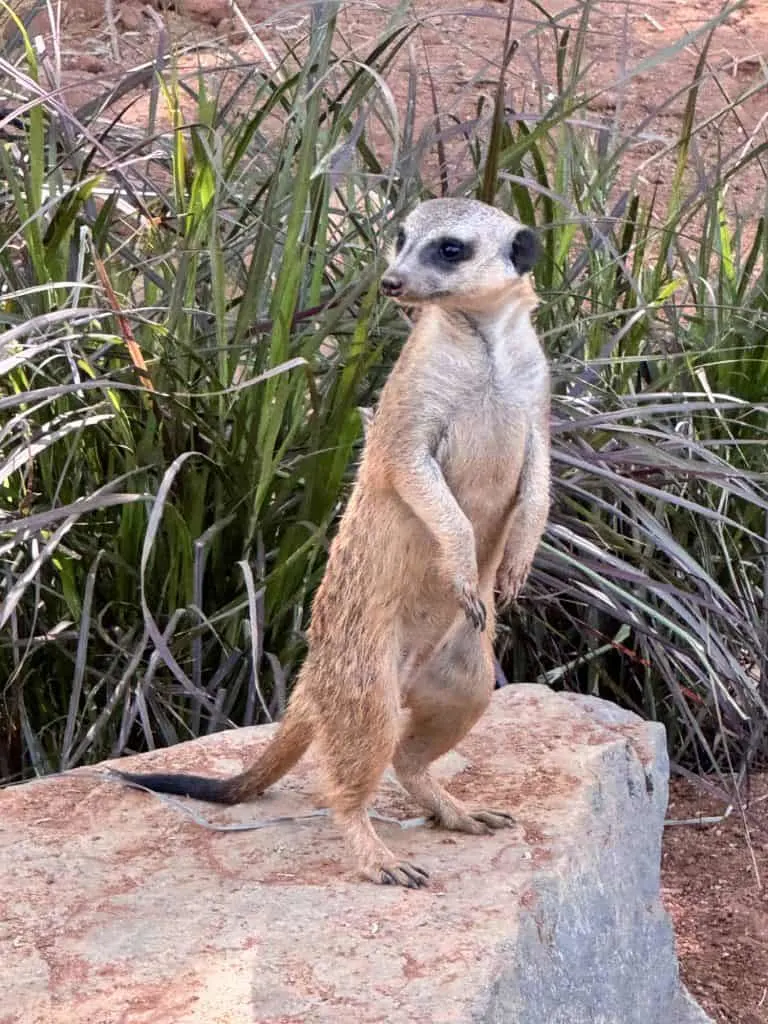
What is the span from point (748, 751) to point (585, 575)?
505mm

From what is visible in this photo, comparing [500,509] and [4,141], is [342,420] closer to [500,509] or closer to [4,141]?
[500,509]

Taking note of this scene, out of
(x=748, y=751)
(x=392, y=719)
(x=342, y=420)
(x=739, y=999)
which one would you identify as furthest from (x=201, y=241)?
(x=739, y=999)

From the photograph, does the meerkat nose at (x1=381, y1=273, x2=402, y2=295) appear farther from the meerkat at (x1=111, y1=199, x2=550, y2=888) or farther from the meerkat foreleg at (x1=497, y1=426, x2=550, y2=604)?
the meerkat foreleg at (x1=497, y1=426, x2=550, y2=604)

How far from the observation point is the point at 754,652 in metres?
2.87

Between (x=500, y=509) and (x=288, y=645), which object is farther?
(x=288, y=645)

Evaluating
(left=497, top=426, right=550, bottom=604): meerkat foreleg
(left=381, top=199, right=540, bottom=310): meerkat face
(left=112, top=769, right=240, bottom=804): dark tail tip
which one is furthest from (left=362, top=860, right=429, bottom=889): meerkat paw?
(left=381, top=199, right=540, bottom=310): meerkat face

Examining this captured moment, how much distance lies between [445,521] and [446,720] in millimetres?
310

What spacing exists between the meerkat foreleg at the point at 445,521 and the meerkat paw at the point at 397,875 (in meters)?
0.35

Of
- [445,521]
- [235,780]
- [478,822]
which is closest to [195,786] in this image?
[235,780]

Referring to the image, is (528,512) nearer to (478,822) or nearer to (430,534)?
(430,534)

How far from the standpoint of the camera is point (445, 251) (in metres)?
2.01

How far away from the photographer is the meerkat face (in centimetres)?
199

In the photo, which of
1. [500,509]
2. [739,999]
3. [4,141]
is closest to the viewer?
[500,509]

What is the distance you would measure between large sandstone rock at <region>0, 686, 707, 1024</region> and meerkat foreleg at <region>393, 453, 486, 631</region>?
1.20 feet
